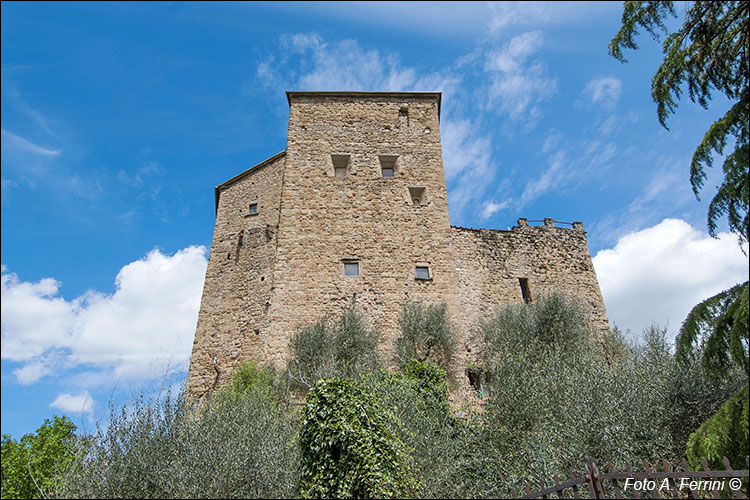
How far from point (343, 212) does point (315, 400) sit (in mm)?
7914

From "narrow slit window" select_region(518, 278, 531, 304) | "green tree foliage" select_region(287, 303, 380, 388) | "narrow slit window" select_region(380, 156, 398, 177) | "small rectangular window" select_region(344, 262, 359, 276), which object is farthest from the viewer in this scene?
"narrow slit window" select_region(380, 156, 398, 177)

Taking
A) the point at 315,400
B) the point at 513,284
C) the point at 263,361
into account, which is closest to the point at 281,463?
the point at 315,400

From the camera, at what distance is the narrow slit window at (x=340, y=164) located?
15094 millimetres

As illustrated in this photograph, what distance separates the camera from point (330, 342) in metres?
11.6

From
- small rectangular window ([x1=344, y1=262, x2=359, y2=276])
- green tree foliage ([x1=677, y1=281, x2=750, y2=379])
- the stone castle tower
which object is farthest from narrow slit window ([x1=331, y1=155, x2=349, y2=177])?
green tree foliage ([x1=677, y1=281, x2=750, y2=379])

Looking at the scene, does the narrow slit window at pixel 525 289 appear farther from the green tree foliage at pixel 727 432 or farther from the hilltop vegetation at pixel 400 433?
the green tree foliage at pixel 727 432

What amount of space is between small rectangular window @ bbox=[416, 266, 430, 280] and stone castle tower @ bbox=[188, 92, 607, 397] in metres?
0.05

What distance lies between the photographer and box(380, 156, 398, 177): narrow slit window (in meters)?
15.2

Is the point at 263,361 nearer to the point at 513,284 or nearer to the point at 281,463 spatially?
the point at 281,463

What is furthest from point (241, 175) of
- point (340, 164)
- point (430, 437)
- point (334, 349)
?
point (430, 437)

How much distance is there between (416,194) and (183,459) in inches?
419

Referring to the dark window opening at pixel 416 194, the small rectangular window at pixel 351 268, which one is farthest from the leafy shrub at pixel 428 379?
the dark window opening at pixel 416 194

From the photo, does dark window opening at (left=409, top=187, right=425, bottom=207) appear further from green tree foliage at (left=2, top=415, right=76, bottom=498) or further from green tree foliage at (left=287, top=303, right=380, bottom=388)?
green tree foliage at (left=2, top=415, right=76, bottom=498)

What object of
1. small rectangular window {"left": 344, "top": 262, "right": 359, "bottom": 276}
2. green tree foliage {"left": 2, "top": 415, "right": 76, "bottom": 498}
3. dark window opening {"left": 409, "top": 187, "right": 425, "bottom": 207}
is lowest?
green tree foliage {"left": 2, "top": 415, "right": 76, "bottom": 498}
